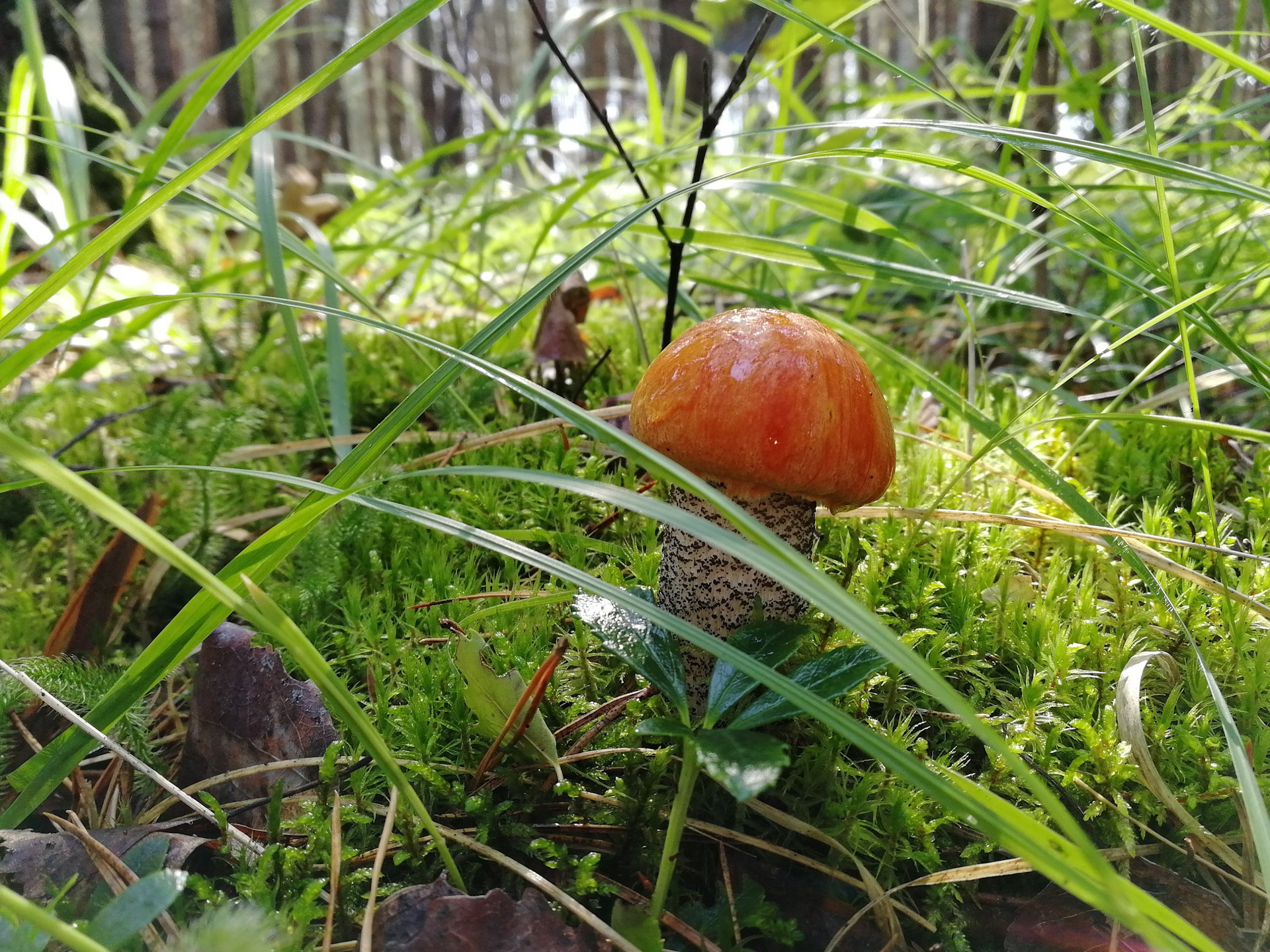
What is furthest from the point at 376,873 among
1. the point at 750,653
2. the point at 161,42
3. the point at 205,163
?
the point at 161,42

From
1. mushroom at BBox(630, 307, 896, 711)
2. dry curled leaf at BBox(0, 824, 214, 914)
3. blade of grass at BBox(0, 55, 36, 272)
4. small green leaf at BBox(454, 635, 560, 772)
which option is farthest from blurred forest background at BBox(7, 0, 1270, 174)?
dry curled leaf at BBox(0, 824, 214, 914)

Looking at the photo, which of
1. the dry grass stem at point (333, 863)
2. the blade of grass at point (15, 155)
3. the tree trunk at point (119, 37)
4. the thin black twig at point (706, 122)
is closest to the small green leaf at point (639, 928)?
the dry grass stem at point (333, 863)

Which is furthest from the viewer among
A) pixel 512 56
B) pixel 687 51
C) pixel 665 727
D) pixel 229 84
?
pixel 512 56

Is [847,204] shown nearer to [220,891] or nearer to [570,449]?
[570,449]

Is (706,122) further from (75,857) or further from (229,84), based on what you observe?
(229,84)

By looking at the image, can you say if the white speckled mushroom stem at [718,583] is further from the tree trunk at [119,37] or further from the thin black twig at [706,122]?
the tree trunk at [119,37]

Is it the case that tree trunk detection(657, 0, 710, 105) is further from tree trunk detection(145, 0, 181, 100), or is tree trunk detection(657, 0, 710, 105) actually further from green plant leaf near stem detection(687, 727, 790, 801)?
green plant leaf near stem detection(687, 727, 790, 801)

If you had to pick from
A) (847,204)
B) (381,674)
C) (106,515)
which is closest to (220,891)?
(381,674)

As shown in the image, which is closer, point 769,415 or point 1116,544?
point 769,415
